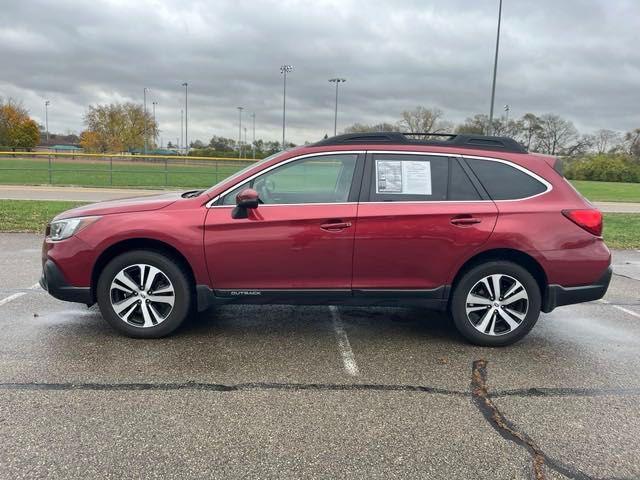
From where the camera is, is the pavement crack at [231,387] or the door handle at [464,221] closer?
the pavement crack at [231,387]

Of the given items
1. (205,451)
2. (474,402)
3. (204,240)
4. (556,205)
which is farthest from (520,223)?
(205,451)

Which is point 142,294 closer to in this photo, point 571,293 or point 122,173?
point 571,293

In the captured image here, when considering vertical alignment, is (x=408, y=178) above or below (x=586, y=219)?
above

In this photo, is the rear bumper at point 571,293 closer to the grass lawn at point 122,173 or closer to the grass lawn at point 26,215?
the grass lawn at point 26,215

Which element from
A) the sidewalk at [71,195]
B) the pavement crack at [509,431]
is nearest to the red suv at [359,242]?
the pavement crack at [509,431]

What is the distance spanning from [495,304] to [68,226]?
3.64 meters

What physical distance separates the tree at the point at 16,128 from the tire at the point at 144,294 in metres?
83.1

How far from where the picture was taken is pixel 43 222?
10.6m

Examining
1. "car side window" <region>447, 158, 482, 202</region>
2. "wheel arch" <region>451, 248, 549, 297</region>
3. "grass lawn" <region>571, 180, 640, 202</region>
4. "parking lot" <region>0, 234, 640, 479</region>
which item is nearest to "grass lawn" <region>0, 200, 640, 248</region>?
"parking lot" <region>0, 234, 640, 479</region>

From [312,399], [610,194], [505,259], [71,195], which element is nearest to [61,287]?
[312,399]

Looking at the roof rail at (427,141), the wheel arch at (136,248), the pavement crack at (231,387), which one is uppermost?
the roof rail at (427,141)

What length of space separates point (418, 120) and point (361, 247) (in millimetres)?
77572

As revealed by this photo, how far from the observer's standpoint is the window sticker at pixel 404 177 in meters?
4.20

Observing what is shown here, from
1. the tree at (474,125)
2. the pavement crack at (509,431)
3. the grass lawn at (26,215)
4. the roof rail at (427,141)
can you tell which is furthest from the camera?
the tree at (474,125)
